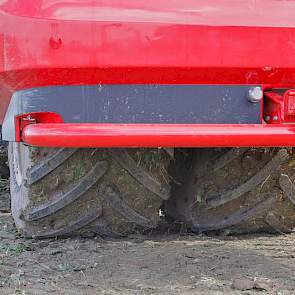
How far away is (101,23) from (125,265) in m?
1.19

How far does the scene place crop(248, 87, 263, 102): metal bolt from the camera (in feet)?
10.6

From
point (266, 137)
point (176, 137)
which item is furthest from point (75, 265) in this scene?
point (266, 137)

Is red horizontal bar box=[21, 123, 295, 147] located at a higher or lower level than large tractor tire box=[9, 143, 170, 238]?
higher

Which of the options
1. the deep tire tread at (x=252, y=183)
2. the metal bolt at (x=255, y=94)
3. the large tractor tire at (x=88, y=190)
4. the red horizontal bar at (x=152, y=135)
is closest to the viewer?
the red horizontal bar at (x=152, y=135)

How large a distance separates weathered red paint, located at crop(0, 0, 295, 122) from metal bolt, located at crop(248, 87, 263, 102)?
0.03 metres

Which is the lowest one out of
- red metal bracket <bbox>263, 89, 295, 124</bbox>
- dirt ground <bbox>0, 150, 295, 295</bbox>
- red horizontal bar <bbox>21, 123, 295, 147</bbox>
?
dirt ground <bbox>0, 150, 295, 295</bbox>

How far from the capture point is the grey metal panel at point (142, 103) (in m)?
3.15

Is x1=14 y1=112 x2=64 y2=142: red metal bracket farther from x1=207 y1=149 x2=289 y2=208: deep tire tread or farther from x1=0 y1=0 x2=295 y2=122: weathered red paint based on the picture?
x1=207 y1=149 x2=289 y2=208: deep tire tread

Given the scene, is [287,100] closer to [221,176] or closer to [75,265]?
[221,176]

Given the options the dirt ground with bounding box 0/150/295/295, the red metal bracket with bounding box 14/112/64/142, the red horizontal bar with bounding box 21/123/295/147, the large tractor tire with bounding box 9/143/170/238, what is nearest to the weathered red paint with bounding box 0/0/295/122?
the red metal bracket with bounding box 14/112/64/142

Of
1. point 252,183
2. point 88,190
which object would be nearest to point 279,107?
point 252,183

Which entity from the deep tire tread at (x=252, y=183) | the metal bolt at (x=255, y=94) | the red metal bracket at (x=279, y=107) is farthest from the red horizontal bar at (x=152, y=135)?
the deep tire tread at (x=252, y=183)

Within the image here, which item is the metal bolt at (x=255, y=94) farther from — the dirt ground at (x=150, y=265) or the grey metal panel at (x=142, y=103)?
the dirt ground at (x=150, y=265)

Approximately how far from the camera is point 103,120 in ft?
10.5
